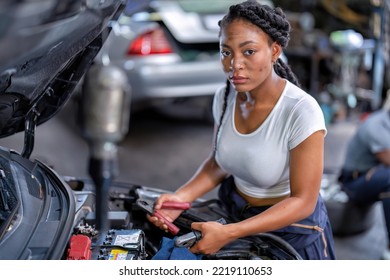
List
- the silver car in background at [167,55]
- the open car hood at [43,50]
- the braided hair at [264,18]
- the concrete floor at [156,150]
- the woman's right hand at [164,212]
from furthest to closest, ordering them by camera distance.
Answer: the concrete floor at [156,150] < the silver car in background at [167,55] < the woman's right hand at [164,212] < the braided hair at [264,18] < the open car hood at [43,50]

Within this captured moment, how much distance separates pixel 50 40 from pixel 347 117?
3.49 metres

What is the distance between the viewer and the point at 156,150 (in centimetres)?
386

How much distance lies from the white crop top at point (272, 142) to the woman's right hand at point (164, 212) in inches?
7.5

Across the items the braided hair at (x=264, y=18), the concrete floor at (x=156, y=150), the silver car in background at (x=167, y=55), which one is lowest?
the concrete floor at (x=156, y=150)

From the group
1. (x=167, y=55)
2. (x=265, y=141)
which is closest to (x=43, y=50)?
(x=265, y=141)

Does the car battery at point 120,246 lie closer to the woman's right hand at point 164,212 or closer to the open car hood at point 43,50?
the woman's right hand at point 164,212

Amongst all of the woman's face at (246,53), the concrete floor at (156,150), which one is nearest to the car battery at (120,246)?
the woman's face at (246,53)

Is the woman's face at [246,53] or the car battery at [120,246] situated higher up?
the woman's face at [246,53]

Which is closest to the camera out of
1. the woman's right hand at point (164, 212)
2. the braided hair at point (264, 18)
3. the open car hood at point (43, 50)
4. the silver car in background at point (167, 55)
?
the open car hood at point (43, 50)

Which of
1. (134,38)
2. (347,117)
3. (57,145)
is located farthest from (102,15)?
(347,117)

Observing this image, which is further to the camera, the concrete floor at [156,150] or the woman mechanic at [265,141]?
the concrete floor at [156,150]

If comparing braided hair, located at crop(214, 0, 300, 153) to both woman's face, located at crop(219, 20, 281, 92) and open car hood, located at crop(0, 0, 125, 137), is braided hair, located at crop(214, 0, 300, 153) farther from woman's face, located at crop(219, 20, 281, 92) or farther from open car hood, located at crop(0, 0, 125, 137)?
open car hood, located at crop(0, 0, 125, 137)

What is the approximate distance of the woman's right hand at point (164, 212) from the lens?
1.58 meters
